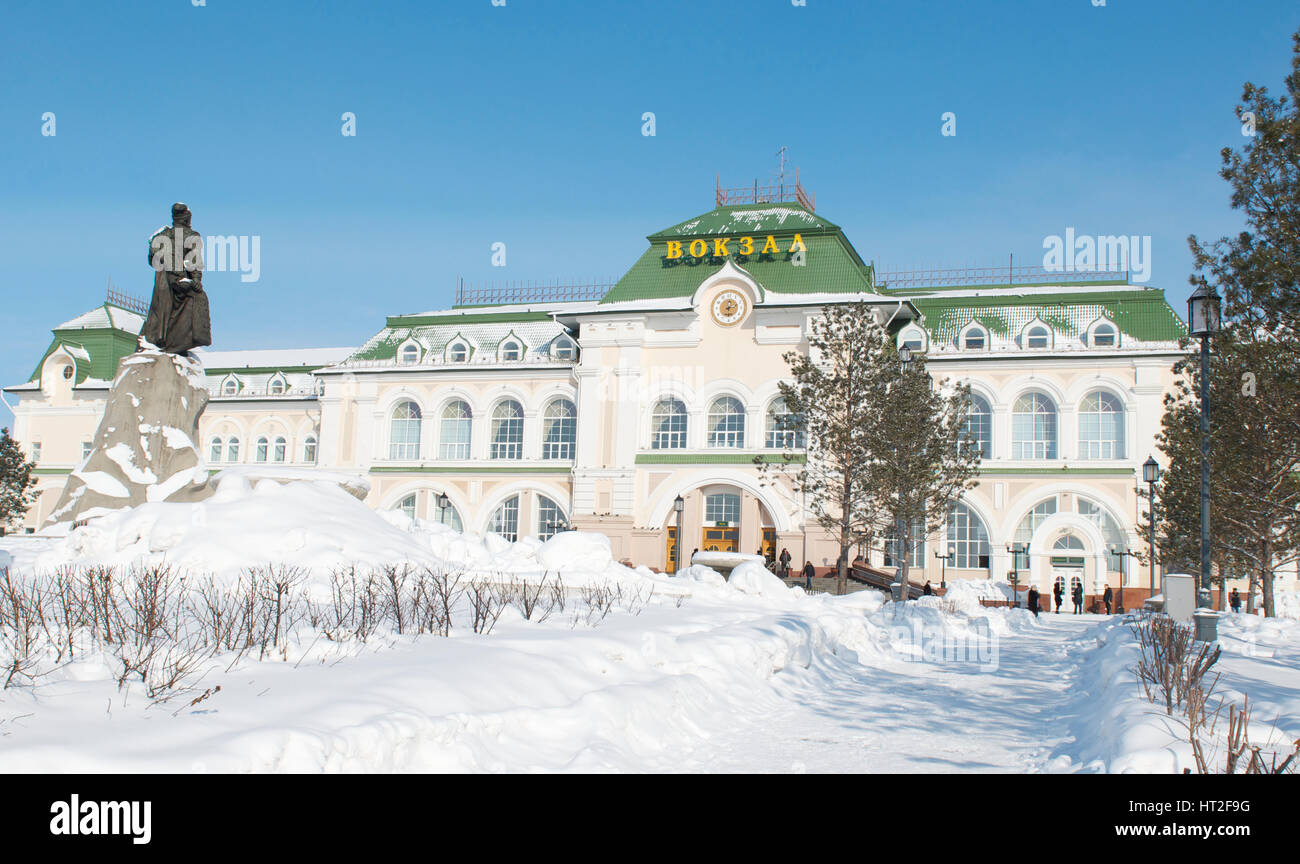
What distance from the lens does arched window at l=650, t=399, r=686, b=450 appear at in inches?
1816

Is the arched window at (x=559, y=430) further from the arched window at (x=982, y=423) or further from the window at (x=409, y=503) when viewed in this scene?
the arched window at (x=982, y=423)

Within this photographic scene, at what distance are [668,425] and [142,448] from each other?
30.6 metres

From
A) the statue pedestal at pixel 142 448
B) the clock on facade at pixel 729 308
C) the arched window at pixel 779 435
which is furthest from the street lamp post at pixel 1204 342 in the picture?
the clock on facade at pixel 729 308

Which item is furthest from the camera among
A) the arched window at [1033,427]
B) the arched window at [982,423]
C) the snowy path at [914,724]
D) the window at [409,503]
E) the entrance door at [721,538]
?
the window at [409,503]

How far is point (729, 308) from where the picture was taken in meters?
45.8

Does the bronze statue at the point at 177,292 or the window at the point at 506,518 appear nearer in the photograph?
the bronze statue at the point at 177,292

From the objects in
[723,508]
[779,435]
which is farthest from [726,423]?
[723,508]

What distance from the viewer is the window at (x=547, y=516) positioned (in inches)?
1921

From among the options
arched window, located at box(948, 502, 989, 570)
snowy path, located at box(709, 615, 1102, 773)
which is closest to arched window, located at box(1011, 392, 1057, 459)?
arched window, located at box(948, 502, 989, 570)

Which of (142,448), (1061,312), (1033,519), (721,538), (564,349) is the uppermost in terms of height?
(1061,312)

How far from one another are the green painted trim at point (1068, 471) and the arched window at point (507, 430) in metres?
20.8

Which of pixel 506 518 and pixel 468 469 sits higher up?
pixel 468 469

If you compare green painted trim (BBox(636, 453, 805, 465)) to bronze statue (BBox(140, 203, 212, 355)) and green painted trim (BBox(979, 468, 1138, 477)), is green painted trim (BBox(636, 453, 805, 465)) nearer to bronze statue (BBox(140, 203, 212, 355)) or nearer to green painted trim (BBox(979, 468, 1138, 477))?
green painted trim (BBox(979, 468, 1138, 477))

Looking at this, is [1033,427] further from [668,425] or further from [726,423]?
[668,425]
